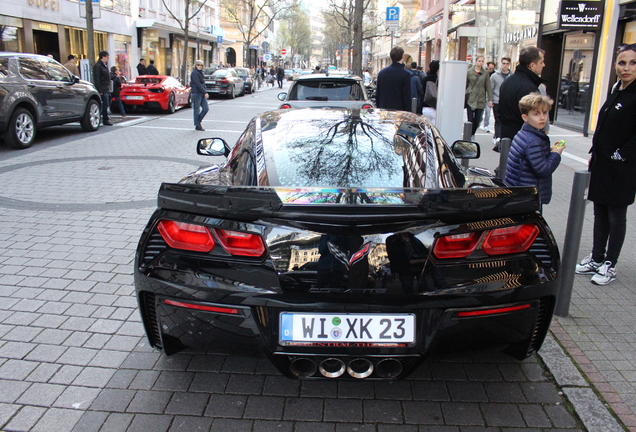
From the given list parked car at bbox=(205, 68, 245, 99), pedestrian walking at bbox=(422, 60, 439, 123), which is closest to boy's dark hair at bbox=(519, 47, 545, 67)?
pedestrian walking at bbox=(422, 60, 439, 123)

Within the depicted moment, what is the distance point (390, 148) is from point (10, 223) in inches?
182

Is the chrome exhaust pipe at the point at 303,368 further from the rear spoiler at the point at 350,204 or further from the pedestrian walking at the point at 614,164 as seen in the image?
the pedestrian walking at the point at 614,164

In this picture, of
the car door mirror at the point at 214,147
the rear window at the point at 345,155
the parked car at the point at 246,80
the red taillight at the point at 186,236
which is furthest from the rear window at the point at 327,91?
the parked car at the point at 246,80

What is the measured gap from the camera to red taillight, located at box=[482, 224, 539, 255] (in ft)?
8.57

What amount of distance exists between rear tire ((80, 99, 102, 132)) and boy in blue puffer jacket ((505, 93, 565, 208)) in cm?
1176

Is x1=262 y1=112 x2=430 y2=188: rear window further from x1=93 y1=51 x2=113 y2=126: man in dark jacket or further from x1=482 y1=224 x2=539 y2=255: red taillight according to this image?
x1=93 y1=51 x2=113 y2=126: man in dark jacket

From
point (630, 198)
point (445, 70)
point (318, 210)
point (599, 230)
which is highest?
point (445, 70)

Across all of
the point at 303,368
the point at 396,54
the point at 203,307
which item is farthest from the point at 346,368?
the point at 396,54

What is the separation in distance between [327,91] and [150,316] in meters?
7.84

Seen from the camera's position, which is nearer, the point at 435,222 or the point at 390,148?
the point at 435,222

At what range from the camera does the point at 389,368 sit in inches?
103

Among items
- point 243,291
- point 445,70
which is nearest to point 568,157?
point 445,70

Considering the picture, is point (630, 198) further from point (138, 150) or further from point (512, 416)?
point (138, 150)

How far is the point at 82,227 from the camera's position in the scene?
Result: 5977mm
